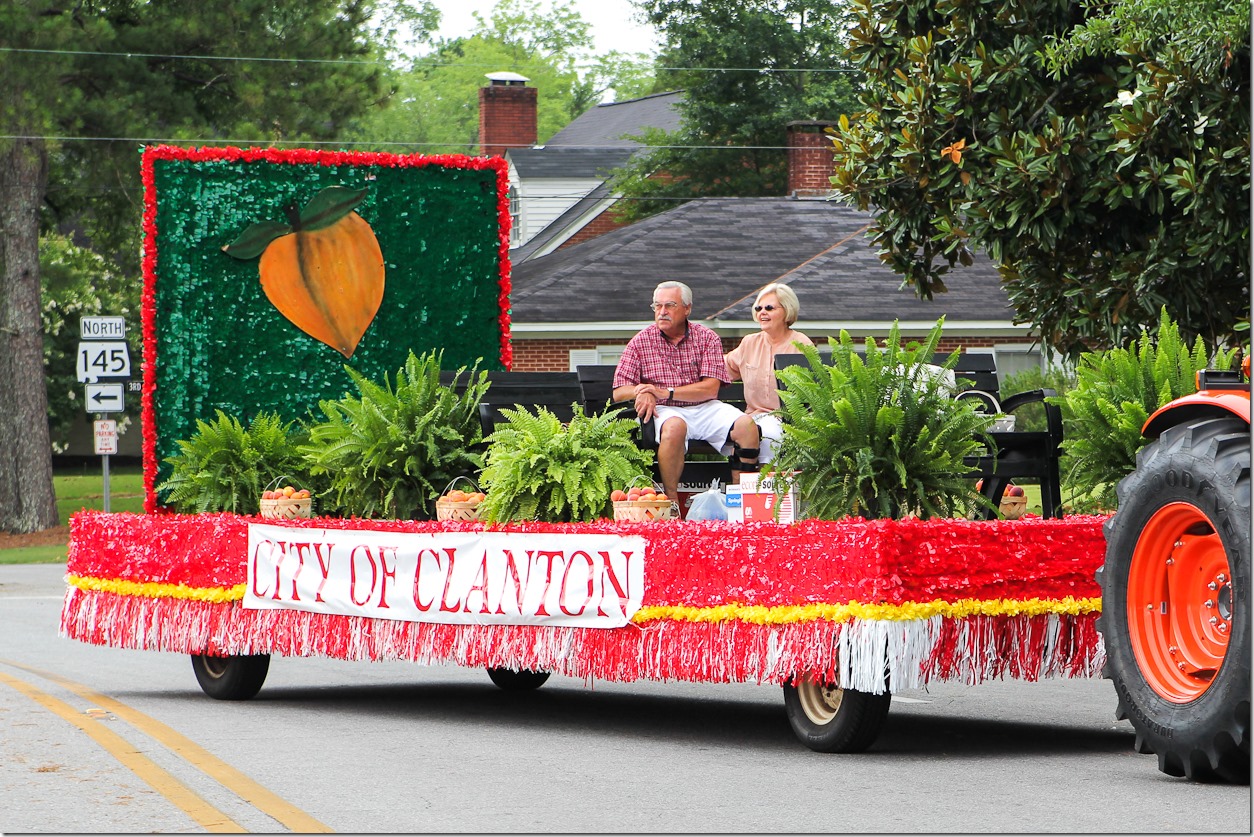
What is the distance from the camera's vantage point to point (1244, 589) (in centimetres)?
647

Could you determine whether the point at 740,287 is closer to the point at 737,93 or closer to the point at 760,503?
the point at 737,93

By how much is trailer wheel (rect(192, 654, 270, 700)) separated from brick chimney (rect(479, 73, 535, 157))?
41332 mm

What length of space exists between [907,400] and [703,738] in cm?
182

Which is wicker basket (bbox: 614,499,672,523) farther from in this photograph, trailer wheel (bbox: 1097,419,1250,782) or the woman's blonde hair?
the woman's blonde hair

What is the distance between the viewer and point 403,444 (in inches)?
393

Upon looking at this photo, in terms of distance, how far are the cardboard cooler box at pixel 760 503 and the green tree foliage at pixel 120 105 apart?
2295 centimetres

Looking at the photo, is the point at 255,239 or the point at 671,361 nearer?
the point at 671,361

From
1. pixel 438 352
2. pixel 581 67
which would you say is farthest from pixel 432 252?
pixel 581 67

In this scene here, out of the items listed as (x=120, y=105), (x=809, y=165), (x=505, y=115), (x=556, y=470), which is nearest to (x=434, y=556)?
(x=556, y=470)

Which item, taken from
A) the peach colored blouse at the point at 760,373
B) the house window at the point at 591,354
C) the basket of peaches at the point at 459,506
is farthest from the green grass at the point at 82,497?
the basket of peaches at the point at 459,506

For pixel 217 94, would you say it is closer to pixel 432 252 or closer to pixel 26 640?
pixel 26 640

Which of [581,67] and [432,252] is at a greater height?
[581,67]

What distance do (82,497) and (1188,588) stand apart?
39242 millimetres

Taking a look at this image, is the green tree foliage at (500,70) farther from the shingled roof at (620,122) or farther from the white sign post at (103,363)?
the white sign post at (103,363)
